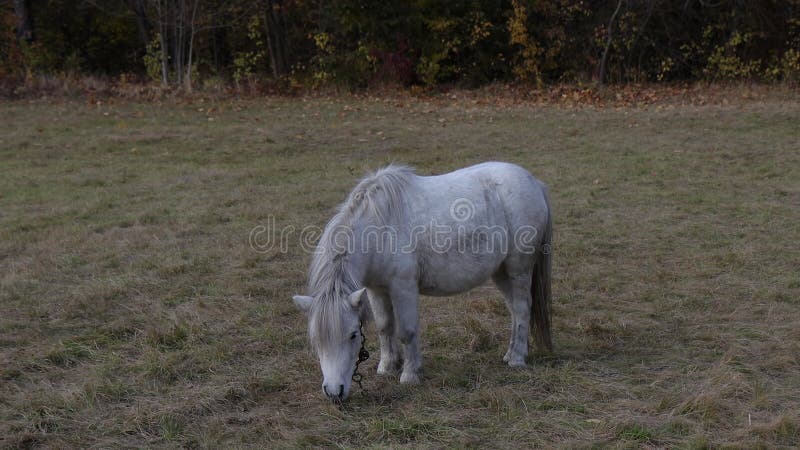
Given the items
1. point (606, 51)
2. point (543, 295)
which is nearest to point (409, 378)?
point (543, 295)

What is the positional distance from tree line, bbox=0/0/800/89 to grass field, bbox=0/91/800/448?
6019 mm

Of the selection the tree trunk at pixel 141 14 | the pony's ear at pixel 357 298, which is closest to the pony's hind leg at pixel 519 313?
the pony's ear at pixel 357 298

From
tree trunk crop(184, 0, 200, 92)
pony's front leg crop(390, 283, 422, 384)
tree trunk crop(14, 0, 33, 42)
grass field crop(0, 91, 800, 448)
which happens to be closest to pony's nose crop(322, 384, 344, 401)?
grass field crop(0, 91, 800, 448)

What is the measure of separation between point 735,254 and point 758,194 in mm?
2614

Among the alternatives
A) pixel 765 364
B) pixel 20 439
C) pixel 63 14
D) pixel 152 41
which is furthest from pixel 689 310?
pixel 63 14

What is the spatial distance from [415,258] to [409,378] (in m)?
0.76

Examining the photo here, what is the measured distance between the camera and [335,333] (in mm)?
3906

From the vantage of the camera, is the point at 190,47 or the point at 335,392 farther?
the point at 190,47

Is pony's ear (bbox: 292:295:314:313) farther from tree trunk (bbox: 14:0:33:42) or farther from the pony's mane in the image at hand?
tree trunk (bbox: 14:0:33:42)

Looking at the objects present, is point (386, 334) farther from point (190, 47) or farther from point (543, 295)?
point (190, 47)

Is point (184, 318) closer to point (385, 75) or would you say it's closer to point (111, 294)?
point (111, 294)

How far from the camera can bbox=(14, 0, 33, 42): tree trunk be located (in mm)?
21094

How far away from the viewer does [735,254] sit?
269 inches

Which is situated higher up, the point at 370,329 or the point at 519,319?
the point at 519,319
